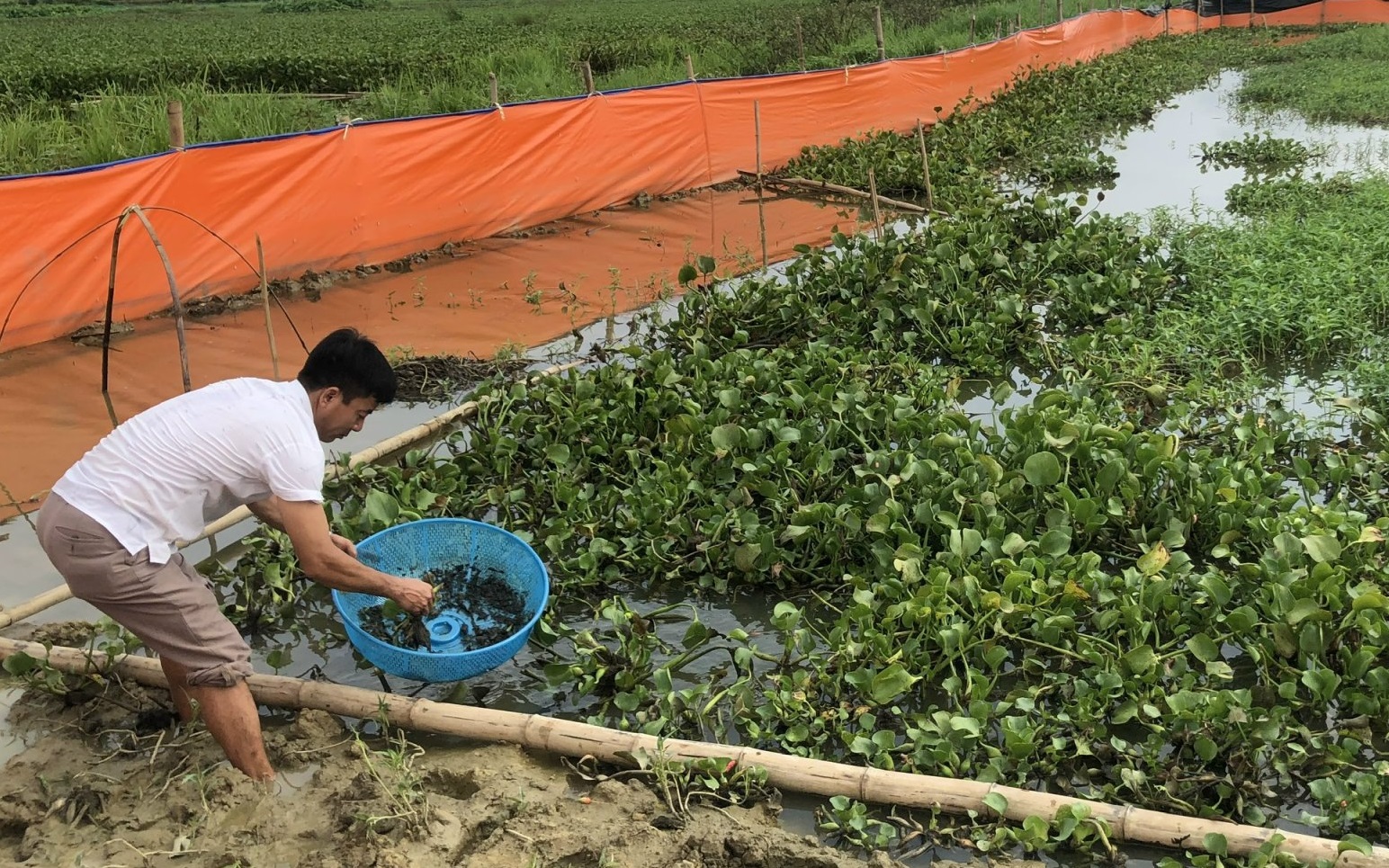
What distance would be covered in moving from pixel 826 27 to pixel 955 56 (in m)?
9.27

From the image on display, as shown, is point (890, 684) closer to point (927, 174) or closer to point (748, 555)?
point (748, 555)

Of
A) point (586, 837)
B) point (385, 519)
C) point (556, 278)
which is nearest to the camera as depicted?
point (586, 837)

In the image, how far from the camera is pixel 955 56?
14.7 meters

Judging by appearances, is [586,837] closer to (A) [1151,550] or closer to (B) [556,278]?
(A) [1151,550]

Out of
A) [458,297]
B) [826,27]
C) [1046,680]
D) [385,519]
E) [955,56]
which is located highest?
[826,27]

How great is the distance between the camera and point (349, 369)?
2.77 m

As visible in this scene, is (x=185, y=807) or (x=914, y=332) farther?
(x=914, y=332)

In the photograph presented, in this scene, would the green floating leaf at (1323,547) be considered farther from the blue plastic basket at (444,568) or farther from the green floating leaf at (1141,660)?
the blue plastic basket at (444,568)

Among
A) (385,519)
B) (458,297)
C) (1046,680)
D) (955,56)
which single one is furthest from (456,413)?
(955,56)

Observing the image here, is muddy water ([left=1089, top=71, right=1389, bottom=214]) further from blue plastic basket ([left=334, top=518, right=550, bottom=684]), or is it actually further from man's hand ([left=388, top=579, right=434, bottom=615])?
man's hand ([left=388, top=579, right=434, bottom=615])

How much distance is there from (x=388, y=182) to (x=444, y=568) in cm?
526

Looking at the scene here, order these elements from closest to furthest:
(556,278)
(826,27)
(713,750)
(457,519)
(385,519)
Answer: (713,750) → (457,519) → (385,519) → (556,278) → (826,27)

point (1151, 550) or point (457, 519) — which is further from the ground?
point (457, 519)

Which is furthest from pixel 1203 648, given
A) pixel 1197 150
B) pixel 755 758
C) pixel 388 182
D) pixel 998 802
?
pixel 1197 150
